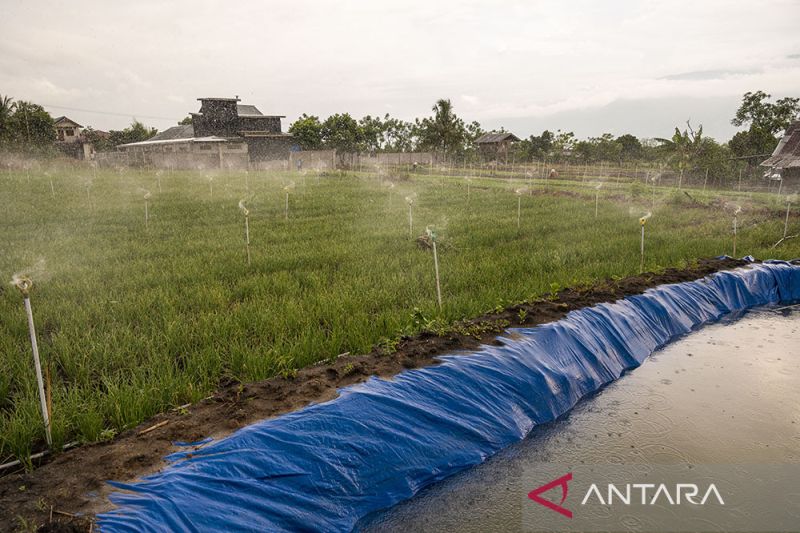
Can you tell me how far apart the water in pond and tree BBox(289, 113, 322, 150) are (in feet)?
108

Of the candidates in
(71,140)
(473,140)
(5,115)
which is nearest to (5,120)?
(5,115)

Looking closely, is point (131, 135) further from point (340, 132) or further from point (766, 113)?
point (766, 113)

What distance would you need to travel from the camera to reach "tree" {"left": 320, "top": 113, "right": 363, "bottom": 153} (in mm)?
35094

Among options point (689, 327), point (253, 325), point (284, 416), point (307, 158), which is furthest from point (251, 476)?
point (307, 158)

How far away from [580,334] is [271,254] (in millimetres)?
4570

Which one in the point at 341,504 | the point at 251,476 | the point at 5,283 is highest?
the point at 5,283

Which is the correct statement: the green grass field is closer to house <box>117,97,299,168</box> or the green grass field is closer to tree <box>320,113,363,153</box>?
house <box>117,97,299,168</box>

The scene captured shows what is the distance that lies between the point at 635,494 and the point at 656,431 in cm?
70

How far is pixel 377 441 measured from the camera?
8.01ft

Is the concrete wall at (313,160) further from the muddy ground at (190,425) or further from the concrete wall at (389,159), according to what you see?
the muddy ground at (190,425)

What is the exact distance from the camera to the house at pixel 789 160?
18.4 meters

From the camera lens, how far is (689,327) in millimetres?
4824

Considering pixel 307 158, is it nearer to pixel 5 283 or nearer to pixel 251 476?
pixel 5 283

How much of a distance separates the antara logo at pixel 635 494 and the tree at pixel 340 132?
113 ft
